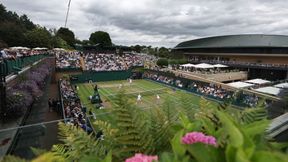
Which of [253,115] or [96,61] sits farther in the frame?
[96,61]

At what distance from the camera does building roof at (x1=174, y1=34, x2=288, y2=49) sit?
Result: 69875 mm

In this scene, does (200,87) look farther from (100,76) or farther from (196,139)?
(196,139)

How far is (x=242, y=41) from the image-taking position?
7838cm

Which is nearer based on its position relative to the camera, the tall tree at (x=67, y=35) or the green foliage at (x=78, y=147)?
the green foliage at (x=78, y=147)

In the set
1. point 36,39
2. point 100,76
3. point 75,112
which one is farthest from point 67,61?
point 75,112

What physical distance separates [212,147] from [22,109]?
10480 millimetres

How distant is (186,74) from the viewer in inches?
1784

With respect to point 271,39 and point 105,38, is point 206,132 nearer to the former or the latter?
point 271,39

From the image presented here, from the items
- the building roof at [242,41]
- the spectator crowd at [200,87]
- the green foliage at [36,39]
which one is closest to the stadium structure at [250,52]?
the building roof at [242,41]

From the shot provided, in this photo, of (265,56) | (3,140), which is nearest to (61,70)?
(3,140)

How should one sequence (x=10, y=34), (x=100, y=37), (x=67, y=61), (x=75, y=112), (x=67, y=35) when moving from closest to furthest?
(x=75, y=112) < (x=67, y=61) < (x=10, y=34) < (x=67, y=35) < (x=100, y=37)

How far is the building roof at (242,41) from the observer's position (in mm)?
69875

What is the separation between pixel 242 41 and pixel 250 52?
11271 millimetres

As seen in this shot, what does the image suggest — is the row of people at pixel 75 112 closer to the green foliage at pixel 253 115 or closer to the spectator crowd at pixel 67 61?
the green foliage at pixel 253 115
